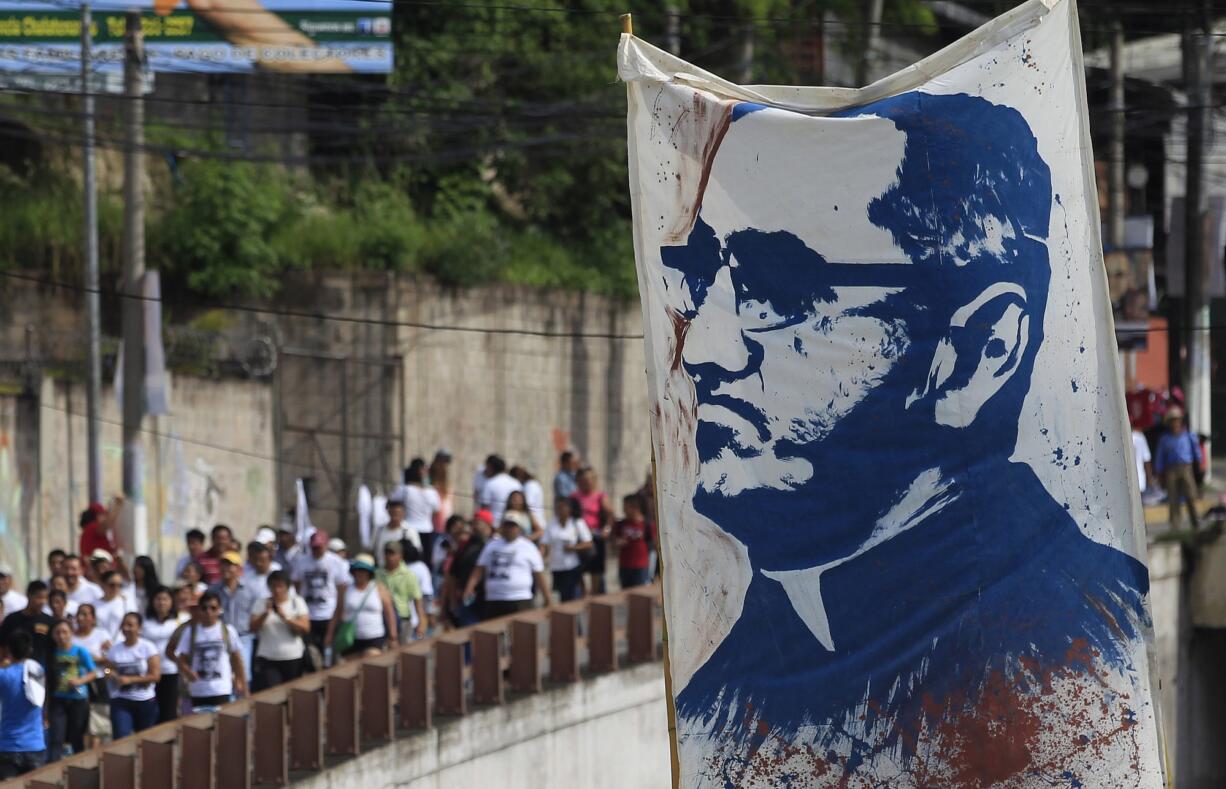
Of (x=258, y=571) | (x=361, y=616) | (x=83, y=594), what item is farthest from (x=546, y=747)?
(x=83, y=594)

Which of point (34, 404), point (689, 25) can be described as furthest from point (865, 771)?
point (689, 25)

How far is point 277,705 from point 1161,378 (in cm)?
3264

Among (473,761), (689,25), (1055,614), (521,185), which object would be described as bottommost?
(473,761)

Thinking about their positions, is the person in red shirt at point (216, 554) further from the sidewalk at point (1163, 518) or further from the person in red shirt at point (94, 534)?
the sidewalk at point (1163, 518)

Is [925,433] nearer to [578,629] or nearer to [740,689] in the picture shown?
[740,689]

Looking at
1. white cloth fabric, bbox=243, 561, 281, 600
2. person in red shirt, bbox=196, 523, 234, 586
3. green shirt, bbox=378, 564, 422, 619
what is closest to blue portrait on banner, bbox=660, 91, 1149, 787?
white cloth fabric, bbox=243, 561, 281, 600

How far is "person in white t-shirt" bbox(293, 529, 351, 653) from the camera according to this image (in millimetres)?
16172

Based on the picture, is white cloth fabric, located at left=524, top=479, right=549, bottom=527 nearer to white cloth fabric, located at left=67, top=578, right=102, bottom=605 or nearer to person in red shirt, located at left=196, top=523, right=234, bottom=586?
person in red shirt, located at left=196, top=523, right=234, bottom=586

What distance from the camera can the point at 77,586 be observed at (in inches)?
599

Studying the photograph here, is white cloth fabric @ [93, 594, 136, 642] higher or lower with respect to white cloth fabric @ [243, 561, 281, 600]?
lower

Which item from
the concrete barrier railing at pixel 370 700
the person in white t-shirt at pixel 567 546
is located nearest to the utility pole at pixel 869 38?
the person in white t-shirt at pixel 567 546

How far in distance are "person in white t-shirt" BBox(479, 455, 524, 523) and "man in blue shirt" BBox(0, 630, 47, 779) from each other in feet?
20.6

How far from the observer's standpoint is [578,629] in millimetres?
17781

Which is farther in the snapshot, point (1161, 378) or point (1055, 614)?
point (1161, 378)
